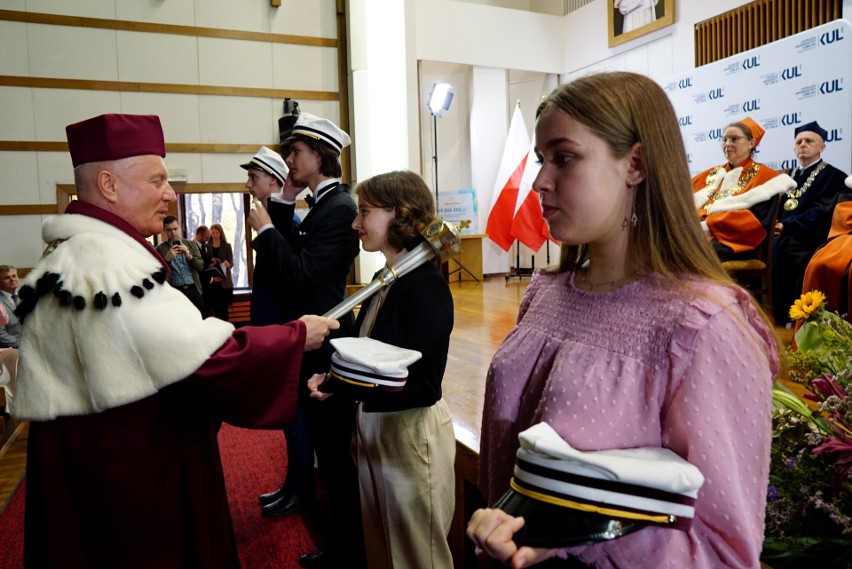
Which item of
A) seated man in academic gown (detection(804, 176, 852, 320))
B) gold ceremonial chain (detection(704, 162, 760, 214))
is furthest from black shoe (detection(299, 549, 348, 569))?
gold ceremonial chain (detection(704, 162, 760, 214))

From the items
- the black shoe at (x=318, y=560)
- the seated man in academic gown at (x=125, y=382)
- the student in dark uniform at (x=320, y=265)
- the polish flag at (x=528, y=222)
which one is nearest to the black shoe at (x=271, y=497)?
the student in dark uniform at (x=320, y=265)

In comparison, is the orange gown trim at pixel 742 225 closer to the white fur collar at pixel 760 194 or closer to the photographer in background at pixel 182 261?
the white fur collar at pixel 760 194

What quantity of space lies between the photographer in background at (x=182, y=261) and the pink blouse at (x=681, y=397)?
4.28 m

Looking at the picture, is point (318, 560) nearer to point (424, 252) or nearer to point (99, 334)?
point (424, 252)

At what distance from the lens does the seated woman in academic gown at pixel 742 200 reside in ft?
13.0

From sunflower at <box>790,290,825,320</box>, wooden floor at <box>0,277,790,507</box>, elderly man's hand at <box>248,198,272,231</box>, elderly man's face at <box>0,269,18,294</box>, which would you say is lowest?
wooden floor at <box>0,277,790,507</box>

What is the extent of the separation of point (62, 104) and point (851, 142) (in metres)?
7.03

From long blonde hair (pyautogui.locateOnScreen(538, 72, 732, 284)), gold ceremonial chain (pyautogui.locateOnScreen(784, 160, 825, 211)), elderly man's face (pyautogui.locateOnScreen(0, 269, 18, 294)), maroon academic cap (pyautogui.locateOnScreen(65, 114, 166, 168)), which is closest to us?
long blonde hair (pyautogui.locateOnScreen(538, 72, 732, 284))

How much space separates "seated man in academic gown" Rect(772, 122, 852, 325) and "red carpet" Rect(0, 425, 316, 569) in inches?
139

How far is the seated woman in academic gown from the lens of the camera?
3.97 m

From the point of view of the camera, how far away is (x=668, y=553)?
785 millimetres

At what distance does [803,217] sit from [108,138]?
4.54 meters

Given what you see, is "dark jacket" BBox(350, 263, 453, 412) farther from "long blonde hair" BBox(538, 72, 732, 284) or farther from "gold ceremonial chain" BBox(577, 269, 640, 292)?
"long blonde hair" BBox(538, 72, 732, 284)

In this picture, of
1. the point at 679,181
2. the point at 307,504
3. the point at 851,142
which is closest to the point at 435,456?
the point at 679,181
